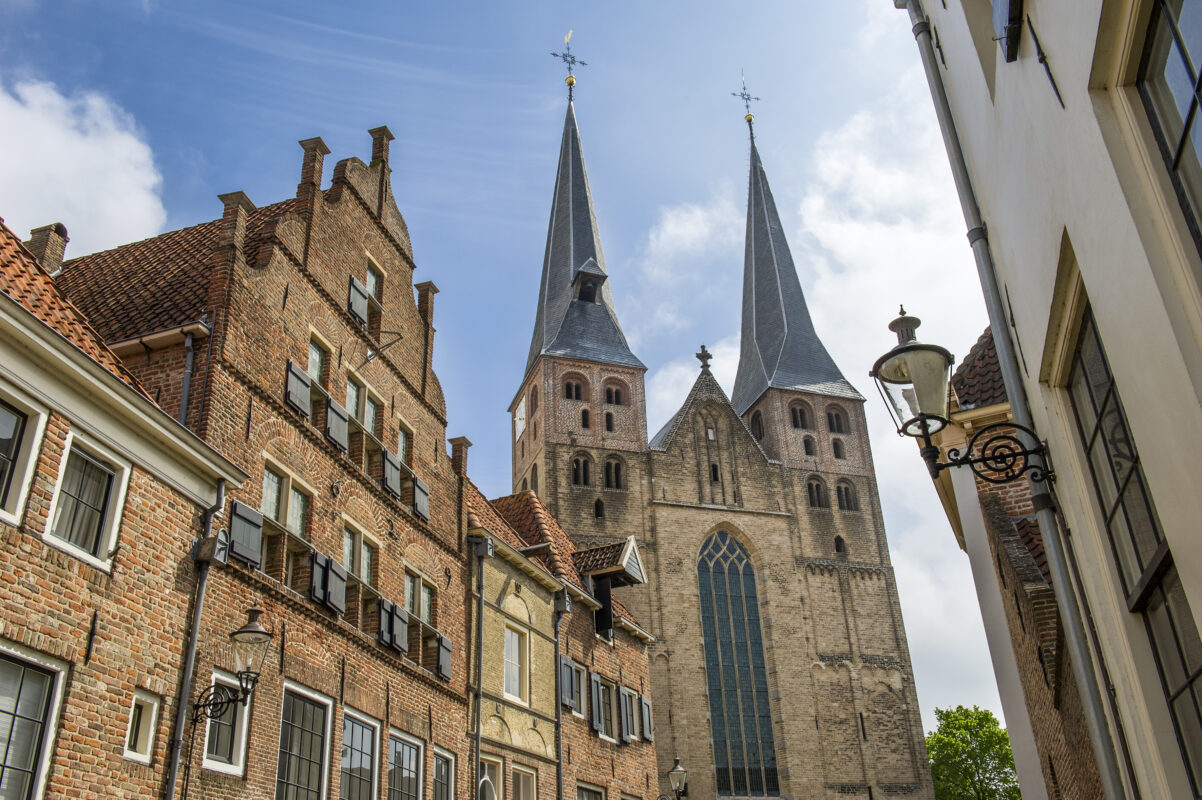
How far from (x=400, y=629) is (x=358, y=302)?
14.8 ft

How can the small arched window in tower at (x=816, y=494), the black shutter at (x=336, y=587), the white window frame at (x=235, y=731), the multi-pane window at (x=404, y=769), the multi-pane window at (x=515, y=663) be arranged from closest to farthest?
the white window frame at (x=235, y=731), the black shutter at (x=336, y=587), the multi-pane window at (x=404, y=769), the multi-pane window at (x=515, y=663), the small arched window in tower at (x=816, y=494)

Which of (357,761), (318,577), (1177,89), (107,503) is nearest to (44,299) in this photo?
(107,503)

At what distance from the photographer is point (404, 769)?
1269 centimetres

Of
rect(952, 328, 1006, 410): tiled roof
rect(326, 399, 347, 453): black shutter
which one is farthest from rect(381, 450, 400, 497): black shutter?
rect(952, 328, 1006, 410): tiled roof

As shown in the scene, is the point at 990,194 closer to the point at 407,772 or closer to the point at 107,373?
the point at 107,373

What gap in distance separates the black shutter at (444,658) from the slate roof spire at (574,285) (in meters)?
29.3

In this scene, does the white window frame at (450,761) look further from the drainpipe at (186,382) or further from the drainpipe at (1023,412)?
the drainpipe at (1023,412)

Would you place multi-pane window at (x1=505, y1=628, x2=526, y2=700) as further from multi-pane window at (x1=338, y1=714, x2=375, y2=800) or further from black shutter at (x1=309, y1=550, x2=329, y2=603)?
black shutter at (x1=309, y1=550, x2=329, y2=603)

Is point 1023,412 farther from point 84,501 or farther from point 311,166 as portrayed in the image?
point 311,166

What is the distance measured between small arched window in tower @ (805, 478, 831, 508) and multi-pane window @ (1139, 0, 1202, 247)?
3920 centimetres

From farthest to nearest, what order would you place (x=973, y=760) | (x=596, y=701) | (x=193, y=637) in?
(x=973, y=760)
(x=596, y=701)
(x=193, y=637)

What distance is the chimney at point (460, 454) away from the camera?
53.6 feet

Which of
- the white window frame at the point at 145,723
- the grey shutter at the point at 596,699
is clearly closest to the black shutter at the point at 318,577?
the white window frame at the point at 145,723

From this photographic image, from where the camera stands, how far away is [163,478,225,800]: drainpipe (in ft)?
27.8
